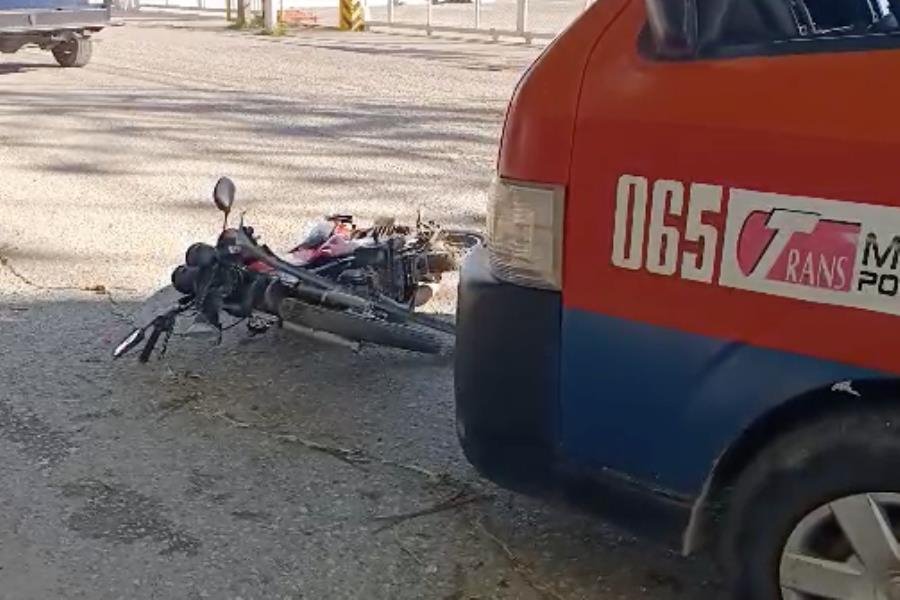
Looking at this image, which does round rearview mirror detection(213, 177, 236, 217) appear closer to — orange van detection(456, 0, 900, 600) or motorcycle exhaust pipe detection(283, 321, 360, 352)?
motorcycle exhaust pipe detection(283, 321, 360, 352)

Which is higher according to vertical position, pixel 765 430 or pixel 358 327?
pixel 765 430

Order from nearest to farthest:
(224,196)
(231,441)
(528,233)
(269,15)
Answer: (528,233) → (231,441) → (224,196) → (269,15)

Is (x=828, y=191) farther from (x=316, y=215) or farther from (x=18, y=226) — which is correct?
(x=18, y=226)

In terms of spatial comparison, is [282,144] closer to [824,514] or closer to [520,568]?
[520,568]

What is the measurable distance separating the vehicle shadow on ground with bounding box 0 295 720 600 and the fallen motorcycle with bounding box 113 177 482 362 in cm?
24

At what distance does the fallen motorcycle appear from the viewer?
14.9 feet

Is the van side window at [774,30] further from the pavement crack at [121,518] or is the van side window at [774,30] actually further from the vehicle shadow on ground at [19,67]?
the vehicle shadow on ground at [19,67]

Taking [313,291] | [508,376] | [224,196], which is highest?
[224,196]

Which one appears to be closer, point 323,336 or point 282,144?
point 323,336

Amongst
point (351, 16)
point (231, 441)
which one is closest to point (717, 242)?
point (231, 441)

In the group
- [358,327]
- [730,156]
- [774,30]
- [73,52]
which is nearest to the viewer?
[730,156]

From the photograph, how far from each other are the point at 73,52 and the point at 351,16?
29.1 feet

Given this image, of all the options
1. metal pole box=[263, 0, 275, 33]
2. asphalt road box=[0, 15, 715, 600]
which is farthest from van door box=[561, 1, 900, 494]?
metal pole box=[263, 0, 275, 33]

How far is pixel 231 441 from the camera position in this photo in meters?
4.19
